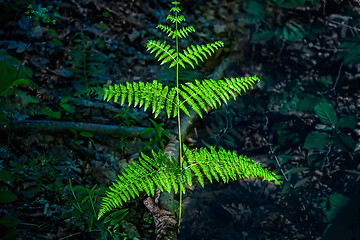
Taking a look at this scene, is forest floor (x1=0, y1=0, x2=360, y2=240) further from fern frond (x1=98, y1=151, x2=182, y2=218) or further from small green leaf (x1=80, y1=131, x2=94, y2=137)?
fern frond (x1=98, y1=151, x2=182, y2=218)

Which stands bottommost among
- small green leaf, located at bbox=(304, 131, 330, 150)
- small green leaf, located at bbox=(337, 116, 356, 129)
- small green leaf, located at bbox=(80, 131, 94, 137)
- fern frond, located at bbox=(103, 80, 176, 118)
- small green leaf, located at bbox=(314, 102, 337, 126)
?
small green leaf, located at bbox=(304, 131, 330, 150)

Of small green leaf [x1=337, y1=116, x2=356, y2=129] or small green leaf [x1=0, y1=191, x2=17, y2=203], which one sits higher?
small green leaf [x1=0, y1=191, x2=17, y2=203]

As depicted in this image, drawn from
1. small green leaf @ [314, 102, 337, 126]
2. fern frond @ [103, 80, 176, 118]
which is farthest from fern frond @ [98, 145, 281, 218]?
small green leaf @ [314, 102, 337, 126]

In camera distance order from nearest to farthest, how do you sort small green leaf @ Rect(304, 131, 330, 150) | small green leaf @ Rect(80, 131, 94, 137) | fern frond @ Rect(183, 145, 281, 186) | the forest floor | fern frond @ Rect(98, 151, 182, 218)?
fern frond @ Rect(98, 151, 182, 218), fern frond @ Rect(183, 145, 281, 186), the forest floor, small green leaf @ Rect(304, 131, 330, 150), small green leaf @ Rect(80, 131, 94, 137)

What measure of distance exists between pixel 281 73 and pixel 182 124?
1.28 metres

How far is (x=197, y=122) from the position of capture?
10.3 ft

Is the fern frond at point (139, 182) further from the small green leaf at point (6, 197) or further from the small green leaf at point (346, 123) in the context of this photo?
the small green leaf at point (346, 123)

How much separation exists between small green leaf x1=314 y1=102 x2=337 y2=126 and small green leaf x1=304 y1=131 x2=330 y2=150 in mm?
126

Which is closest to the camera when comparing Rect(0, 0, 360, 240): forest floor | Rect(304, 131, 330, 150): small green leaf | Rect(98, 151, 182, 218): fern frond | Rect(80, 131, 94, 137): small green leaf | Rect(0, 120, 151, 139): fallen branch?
Rect(98, 151, 182, 218): fern frond

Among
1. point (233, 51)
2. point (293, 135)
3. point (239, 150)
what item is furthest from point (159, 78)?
point (293, 135)

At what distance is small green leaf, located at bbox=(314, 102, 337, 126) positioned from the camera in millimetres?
2555

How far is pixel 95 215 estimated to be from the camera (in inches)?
83.2

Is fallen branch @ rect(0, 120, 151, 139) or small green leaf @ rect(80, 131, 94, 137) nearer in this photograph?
fallen branch @ rect(0, 120, 151, 139)

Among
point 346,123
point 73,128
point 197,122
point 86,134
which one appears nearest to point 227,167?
point 197,122
